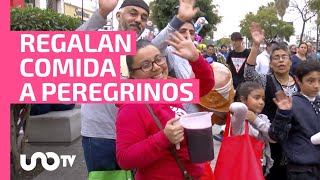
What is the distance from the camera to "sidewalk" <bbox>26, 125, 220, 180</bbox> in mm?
4993

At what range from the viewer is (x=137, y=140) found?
2.07m

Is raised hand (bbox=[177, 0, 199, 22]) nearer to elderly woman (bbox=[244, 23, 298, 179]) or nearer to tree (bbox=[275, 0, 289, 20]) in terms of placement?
Answer: elderly woman (bbox=[244, 23, 298, 179])

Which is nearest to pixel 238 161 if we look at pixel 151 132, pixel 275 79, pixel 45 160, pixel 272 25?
pixel 151 132

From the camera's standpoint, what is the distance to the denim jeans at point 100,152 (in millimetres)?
2771

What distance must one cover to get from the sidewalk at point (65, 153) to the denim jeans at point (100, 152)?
6.68 ft

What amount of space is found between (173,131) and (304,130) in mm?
1218

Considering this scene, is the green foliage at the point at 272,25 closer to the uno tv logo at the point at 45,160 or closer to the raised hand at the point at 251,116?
the uno tv logo at the point at 45,160

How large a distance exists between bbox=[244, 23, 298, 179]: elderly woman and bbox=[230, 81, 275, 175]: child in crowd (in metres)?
0.12

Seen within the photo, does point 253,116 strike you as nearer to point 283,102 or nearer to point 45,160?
point 283,102

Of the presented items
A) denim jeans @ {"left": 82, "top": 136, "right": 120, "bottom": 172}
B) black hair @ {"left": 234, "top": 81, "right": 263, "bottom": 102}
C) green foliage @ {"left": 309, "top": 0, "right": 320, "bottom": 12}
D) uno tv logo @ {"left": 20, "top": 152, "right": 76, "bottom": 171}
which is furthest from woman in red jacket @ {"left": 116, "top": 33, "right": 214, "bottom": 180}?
green foliage @ {"left": 309, "top": 0, "right": 320, "bottom": 12}

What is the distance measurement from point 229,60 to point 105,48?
15.6 feet

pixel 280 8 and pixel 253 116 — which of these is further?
pixel 280 8

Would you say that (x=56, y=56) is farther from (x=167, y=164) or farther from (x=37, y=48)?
(x=167, y=164)

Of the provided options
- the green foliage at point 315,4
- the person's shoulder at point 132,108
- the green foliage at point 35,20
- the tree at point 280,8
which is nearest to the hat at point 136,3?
the person's shoulder at point 132,108
